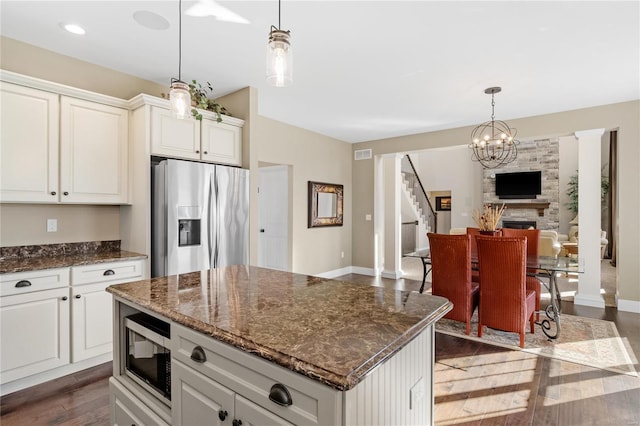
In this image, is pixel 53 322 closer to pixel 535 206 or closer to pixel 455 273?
pixel 455 273

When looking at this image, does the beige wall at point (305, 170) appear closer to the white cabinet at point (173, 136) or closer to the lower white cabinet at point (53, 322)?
the white cabinet at point (173, 136)

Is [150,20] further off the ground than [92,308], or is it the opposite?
[150,20]

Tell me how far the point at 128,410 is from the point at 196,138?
2442mm

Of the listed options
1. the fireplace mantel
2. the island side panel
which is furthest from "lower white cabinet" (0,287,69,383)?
the fireplace mantel

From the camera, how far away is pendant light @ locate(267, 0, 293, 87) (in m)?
1.44

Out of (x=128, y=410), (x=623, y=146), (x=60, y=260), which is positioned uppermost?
(x=623, y=146)

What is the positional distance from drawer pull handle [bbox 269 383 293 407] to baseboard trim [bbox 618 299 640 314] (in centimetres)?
521

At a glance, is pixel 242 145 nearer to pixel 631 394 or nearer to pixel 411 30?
pixel 411 30

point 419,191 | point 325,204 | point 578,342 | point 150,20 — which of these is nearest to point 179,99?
point 150,20

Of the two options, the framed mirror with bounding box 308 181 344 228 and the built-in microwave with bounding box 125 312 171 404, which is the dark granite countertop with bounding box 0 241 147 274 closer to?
the built-in microwave with bounding box 125 312 171 404

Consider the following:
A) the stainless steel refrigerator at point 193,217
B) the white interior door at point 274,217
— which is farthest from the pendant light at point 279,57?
the white interior door at point 274,217

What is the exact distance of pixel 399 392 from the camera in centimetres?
109

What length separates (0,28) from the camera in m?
2.49

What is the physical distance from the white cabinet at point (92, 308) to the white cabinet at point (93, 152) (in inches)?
25.1
